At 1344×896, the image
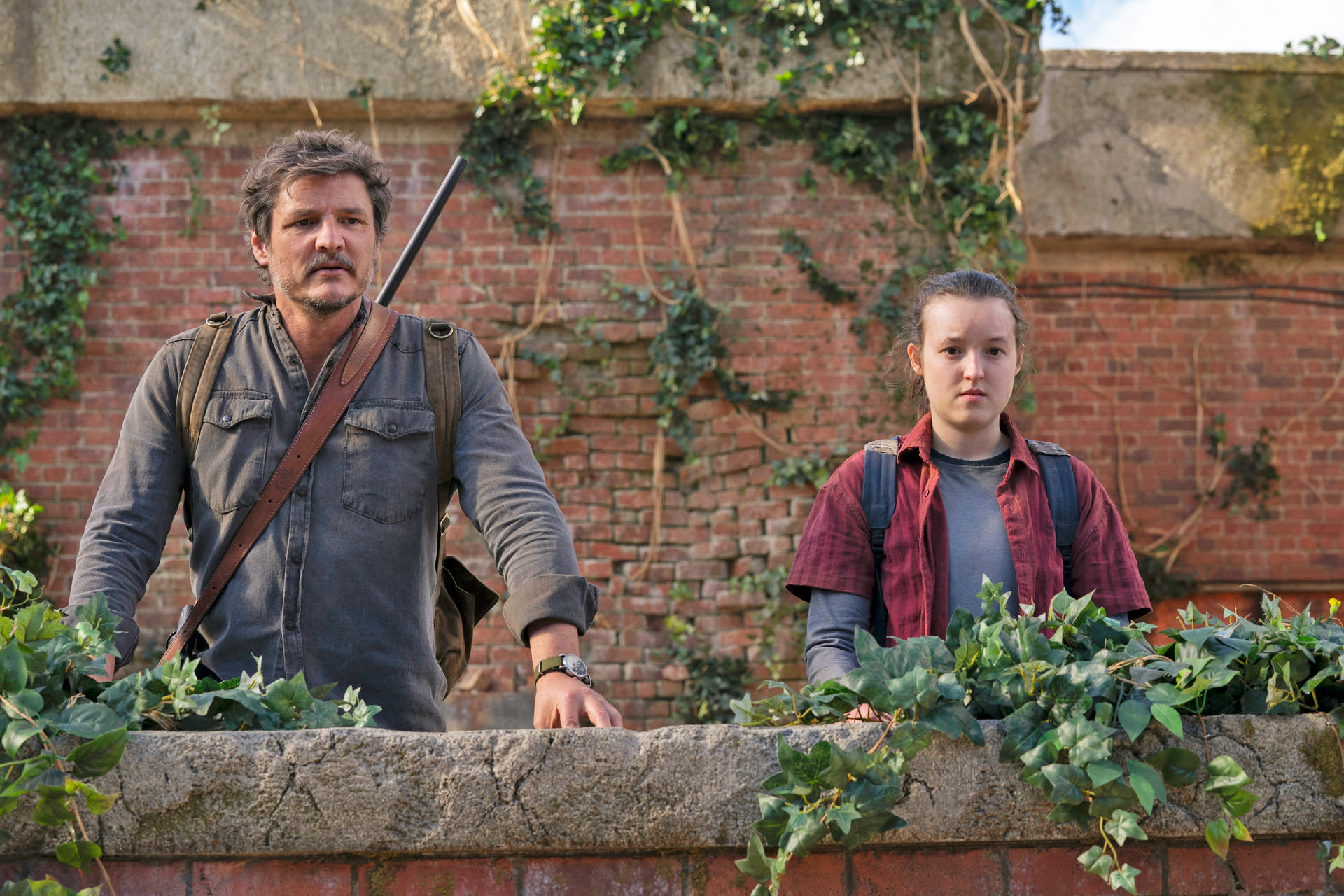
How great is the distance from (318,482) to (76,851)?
92cm

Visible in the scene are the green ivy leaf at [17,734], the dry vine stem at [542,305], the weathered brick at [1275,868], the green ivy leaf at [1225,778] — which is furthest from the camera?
the dry vine stem at [542,305]

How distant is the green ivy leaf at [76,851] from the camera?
1476 millimetres

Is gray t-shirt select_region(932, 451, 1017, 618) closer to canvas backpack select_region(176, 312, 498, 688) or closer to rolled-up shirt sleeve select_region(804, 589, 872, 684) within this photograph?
rolled-up shirt sleeve select_region(804, 589, 872, 684)

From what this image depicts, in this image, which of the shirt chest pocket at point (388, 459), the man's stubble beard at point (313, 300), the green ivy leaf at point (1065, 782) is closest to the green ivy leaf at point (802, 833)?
the green ivy leaf at point (1065, 782)

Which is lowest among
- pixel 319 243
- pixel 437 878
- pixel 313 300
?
pixel 437 878

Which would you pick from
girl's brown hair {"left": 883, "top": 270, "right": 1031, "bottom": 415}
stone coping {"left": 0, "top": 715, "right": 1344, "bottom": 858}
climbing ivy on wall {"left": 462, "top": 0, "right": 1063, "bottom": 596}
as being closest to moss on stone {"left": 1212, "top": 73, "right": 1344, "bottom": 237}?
climbing ivy on wall {"left": 462, "top": 0, "right": 1063, "bottom": 596}

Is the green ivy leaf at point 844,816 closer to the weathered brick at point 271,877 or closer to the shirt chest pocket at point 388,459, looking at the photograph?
the weathered brick at point 271,877

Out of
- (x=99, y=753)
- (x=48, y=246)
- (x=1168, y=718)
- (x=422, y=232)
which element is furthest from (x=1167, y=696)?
(x=48, y=246)

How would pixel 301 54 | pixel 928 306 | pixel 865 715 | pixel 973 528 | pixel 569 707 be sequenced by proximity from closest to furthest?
pixel 865 715 < pixel 569 707 < pixel 973 528 < pixel 928 306 < pixel 301 54

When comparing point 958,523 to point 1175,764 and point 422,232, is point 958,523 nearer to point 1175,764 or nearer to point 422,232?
point 1175,764

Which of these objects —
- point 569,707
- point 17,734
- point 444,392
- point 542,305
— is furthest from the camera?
point 542,305

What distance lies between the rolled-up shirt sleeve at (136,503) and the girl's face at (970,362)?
1563mm

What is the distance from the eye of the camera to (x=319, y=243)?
2254 mm

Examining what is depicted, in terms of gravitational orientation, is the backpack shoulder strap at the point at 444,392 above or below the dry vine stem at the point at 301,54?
below
